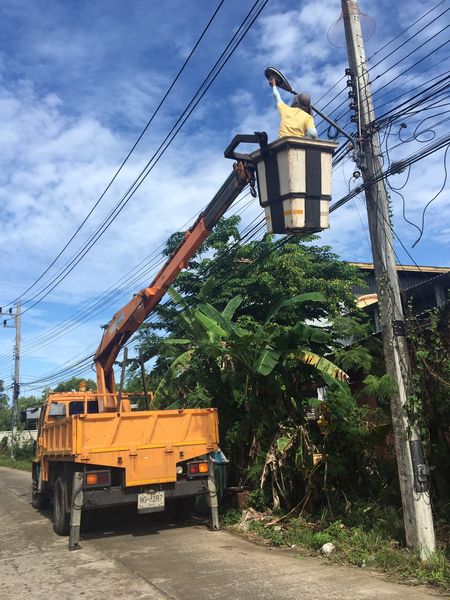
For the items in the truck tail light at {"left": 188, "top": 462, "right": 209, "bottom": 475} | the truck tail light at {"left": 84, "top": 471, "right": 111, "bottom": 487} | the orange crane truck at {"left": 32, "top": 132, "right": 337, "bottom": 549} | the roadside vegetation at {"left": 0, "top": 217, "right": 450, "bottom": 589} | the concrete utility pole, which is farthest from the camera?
the truck tail light at {"left": 188, "top": 462, "right": 209, "bottom": 475}

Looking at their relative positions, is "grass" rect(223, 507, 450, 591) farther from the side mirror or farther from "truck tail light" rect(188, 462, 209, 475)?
the side mirror

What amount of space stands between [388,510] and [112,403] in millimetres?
7011

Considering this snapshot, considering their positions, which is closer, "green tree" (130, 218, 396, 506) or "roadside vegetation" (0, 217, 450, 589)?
"roadside vegetation" (0, 217, 450, 589)

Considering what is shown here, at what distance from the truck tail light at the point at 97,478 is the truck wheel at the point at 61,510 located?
1043 millimetres

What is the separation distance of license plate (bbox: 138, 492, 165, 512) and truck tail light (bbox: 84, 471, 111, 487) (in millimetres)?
562

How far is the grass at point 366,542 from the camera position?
6277mm

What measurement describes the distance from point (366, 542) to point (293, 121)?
5.47m

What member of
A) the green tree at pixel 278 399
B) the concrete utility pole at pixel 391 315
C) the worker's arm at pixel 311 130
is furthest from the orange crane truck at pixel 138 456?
the concrete utility pole at pixel 391 315

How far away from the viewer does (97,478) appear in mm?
8430

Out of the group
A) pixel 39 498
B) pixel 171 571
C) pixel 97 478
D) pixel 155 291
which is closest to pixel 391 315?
pixel 171 571

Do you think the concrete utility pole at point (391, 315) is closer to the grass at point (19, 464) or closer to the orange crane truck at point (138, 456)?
the orange crane truck at point (138, 456)

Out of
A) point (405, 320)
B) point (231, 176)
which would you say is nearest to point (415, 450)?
point (405, 320)

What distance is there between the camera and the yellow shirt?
6.79m

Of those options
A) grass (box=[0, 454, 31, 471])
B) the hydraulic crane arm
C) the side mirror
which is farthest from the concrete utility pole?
grass (box=[0, 454, 31, 471])
